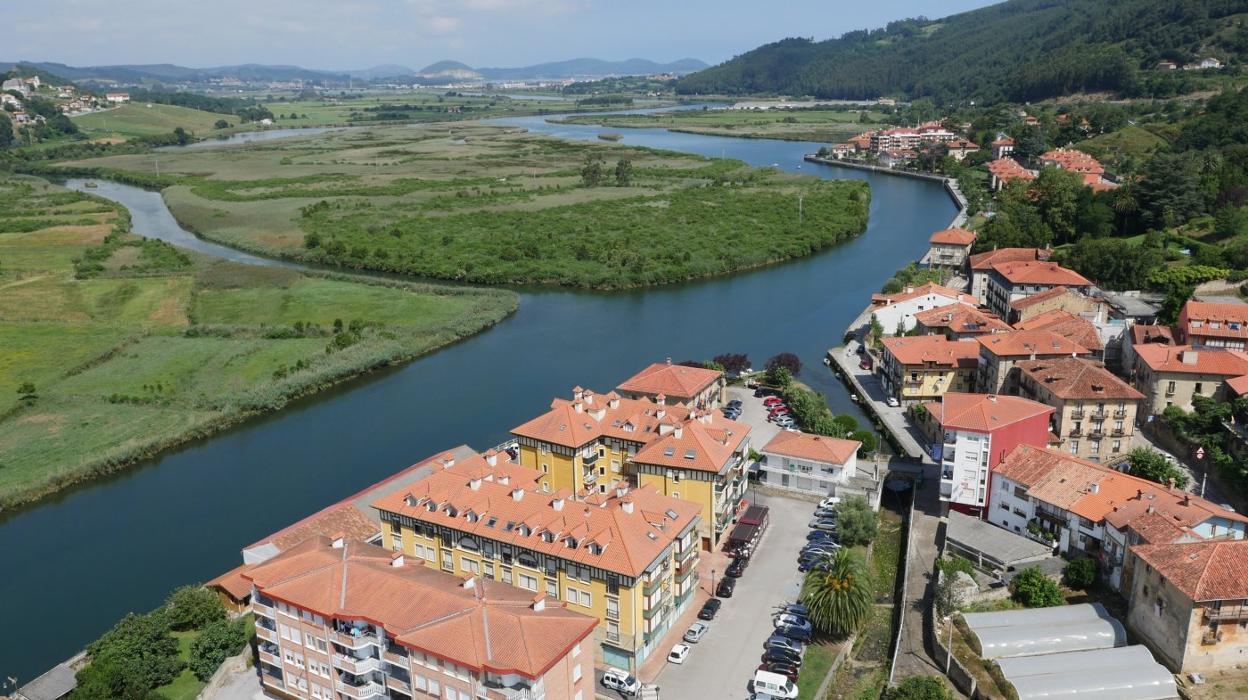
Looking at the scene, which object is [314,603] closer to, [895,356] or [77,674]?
[77,674]

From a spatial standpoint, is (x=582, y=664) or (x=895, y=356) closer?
(x=582, y=664)

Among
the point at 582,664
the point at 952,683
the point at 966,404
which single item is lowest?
the point at 952,683

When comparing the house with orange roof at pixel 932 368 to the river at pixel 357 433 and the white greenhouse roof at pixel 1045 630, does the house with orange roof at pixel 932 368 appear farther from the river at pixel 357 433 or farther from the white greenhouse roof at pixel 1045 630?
the white greenhouse roof at pixel 1045 630

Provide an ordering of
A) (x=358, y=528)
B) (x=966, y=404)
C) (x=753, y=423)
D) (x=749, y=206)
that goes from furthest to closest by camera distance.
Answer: (x=749, y=206) → (x=753, y=423) → (x=966, y=404) → (x=358, y=528)

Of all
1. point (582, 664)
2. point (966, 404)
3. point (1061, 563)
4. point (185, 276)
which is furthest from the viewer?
point (185, 276)

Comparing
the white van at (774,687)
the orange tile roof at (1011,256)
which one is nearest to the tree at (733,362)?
the orange tile roof at (1011,256)

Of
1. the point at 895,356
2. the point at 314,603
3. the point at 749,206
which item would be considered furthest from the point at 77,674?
the point at 749,206

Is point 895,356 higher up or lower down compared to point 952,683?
higher up

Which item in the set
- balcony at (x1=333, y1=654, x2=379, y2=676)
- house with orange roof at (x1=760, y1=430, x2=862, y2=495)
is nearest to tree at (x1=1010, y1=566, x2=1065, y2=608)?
house with orange roof at (x1=760, y1=430, x2=862, y2=495)

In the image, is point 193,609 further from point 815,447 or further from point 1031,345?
point 1031,345
